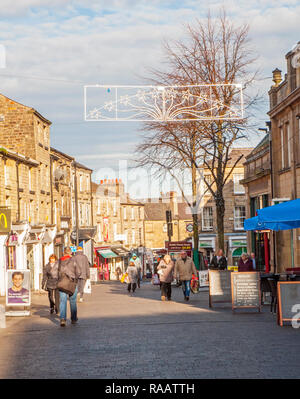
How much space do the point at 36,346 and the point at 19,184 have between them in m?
25.0

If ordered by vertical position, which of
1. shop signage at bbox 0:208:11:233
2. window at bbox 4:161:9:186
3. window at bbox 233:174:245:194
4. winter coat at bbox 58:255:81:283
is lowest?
winter coat at bbox 58:255:81:283

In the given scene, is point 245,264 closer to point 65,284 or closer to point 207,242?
point 65,284

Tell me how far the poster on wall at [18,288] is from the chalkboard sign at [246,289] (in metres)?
5.83

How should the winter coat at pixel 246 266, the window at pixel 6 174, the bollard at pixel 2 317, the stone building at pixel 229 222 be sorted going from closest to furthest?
the bollard at pixel 2 317, the winter coat at pixel 246 266, the window at pixel 6 174, the stone building at pixel 229 222

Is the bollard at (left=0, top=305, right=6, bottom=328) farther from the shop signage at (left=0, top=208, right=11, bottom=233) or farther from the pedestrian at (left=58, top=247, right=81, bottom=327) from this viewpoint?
the shop signage at (left=0, top=208, right=11, bottom=233)

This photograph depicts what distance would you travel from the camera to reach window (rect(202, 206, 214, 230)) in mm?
62969

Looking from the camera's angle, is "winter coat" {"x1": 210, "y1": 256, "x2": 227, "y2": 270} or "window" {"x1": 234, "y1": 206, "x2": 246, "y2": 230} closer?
"winter coat" {"x1": 210, "y1": 256, "x2": 227, "y2": 270}

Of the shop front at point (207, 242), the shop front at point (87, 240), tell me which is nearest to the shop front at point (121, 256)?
the shop front at point (87, 240)

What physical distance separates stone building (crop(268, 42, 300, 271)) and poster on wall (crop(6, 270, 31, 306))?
38.7 feet

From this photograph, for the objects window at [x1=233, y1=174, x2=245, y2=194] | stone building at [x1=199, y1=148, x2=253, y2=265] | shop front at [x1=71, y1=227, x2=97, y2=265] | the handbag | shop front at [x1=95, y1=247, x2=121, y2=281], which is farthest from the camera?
shop front at [x1=95, y1=247, x2=121, y2=281]

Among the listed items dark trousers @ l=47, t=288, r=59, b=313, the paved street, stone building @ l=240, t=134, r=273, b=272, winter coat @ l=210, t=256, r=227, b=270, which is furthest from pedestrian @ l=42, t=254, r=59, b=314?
stone building @ l=240, t=134, r=273, b=272

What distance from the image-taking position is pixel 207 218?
63.1m

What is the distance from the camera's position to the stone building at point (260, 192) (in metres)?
31.6

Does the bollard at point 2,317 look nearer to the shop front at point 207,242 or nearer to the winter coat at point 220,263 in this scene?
the winter coat at point 220,263
